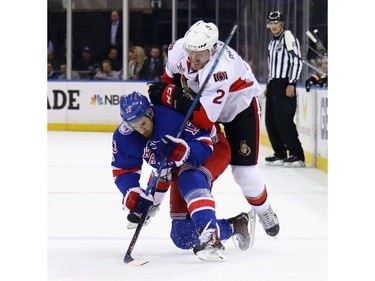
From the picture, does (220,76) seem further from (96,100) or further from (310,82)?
(96,100)

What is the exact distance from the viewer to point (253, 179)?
4.00 metres

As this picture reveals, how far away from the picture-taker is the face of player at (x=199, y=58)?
3.66 meters

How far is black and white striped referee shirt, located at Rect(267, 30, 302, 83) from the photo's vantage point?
7.34 m

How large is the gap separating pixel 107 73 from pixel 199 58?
7774 mm

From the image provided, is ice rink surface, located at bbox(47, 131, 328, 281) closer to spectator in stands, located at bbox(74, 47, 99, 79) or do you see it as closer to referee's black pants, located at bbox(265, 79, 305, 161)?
referee's black pants, located at bbox(265, 79, 305, 161)

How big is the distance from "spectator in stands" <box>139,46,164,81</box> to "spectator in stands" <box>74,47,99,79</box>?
672 mm

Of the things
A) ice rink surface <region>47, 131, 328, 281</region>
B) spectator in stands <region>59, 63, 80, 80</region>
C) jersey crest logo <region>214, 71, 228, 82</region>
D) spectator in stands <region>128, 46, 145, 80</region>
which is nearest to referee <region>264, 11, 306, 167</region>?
ice rink surface <region>47, 131, 328, 281</region>

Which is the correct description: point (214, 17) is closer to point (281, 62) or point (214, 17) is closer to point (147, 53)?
point (147, 53)

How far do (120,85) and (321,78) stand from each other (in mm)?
4294

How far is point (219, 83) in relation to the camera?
3668 mm

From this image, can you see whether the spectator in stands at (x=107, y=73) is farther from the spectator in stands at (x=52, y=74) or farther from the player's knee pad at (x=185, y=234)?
the player's knee pad at (x=185, y=234)

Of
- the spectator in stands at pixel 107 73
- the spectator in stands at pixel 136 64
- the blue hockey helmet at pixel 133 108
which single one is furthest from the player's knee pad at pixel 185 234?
the spectator in stands at pixel 107 73

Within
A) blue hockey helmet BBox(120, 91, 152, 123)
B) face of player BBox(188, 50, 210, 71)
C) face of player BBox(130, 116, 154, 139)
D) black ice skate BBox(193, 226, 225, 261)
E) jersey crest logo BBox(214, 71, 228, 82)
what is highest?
face of player BBox(188, 50, 210, 71)

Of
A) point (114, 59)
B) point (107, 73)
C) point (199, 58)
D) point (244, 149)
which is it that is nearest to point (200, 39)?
point (199, 58)
